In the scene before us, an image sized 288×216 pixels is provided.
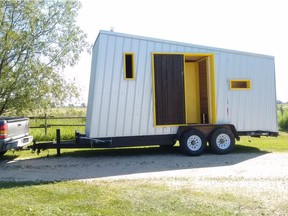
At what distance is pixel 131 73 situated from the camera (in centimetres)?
969

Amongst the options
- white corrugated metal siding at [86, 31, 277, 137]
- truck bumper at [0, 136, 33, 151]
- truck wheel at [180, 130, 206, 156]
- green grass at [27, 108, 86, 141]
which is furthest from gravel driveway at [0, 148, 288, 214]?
green grass at [27, 108, 86, 141]

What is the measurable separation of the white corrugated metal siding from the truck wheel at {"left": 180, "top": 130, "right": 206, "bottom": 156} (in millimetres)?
465

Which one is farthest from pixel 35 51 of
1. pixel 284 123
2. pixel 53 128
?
pixel 284 123

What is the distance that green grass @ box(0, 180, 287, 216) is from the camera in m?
4.64

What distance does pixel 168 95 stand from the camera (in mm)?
9938

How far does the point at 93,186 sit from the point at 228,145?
5403 mm

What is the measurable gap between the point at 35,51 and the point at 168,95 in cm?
630

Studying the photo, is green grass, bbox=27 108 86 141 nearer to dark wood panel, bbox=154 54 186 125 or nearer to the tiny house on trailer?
the tiny house on trailer

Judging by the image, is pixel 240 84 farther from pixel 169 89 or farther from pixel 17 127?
pixel 17 127

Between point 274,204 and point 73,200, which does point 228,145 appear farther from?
point 73,200

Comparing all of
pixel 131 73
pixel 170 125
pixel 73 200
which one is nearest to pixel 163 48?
pixel 131 73

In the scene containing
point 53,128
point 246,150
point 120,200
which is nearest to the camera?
point 120,200

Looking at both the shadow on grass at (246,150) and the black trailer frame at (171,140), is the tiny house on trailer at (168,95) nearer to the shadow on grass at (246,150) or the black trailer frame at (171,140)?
the black trailer frame at (171,140)

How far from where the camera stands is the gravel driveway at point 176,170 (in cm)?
619
